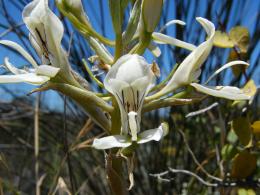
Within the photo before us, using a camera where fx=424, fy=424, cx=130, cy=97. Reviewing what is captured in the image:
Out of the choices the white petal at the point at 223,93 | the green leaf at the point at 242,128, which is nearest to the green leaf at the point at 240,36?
the green leaf at the point at 242,128

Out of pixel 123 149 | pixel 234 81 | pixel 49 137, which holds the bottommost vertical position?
pixel 49 137

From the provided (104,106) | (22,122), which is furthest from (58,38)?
(22,122)

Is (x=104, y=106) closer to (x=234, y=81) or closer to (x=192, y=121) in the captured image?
(x=234, y=81)

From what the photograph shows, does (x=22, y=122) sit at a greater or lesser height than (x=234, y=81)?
lesser

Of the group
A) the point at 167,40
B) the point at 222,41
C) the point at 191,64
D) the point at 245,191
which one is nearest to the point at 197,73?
the point at 191,64

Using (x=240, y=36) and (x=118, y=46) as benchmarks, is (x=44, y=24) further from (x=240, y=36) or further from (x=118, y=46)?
(x=240, y=36)

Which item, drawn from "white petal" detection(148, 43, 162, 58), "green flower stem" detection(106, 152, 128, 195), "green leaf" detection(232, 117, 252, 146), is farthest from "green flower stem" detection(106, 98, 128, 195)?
"green leaf" detection(232, 117, 252, 146)
